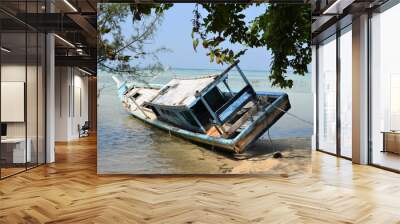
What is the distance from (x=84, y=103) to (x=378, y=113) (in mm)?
13405

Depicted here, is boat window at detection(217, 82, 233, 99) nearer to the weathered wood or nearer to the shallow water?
the shallow water

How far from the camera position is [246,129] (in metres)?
6.68

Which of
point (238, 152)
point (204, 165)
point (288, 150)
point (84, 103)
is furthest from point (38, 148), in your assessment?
point (84, 103)

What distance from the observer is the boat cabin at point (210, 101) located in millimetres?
6688

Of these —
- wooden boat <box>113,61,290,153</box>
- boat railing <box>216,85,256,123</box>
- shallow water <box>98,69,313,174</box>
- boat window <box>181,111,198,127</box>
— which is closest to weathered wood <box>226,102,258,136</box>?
wooden boat <box>113,61,290,153</box>

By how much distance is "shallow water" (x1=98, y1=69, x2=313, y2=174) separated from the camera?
6.72m

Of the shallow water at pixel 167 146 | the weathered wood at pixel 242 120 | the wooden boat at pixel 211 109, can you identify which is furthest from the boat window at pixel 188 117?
the weathered wood at pixel 242 120

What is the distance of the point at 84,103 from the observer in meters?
18.2

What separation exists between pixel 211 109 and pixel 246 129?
2.15 ft

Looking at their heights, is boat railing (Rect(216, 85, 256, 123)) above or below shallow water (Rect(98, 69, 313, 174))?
above

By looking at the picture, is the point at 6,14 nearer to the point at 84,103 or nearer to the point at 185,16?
the point at 185,16

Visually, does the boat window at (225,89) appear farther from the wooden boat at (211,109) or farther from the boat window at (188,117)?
the boat window at (188,117)

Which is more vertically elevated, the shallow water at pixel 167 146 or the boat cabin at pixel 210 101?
the boat cabin at pixel 210 101

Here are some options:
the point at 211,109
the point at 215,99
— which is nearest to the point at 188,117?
the point at 211,109
